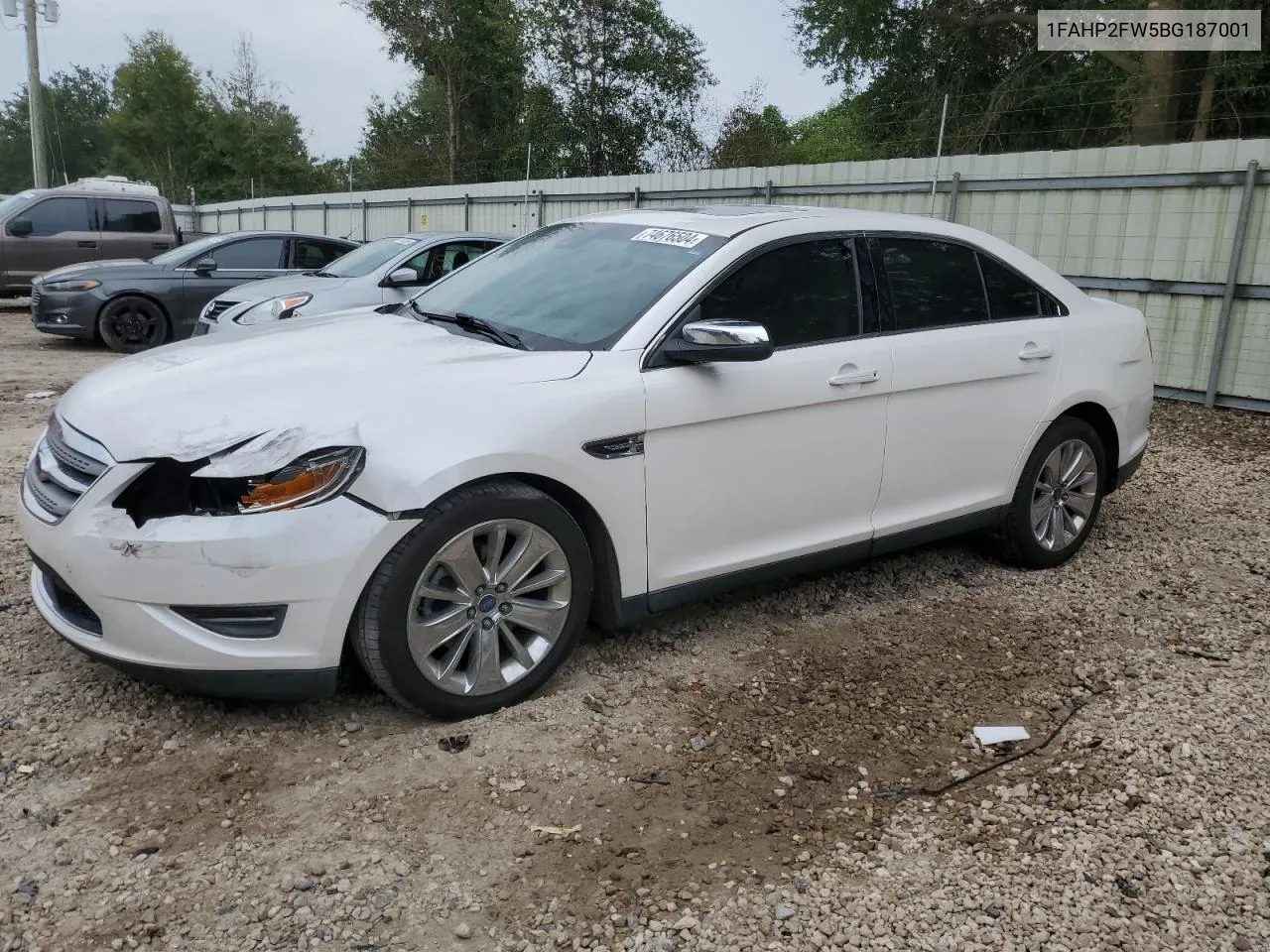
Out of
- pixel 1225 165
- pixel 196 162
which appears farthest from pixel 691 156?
pixel 196 162

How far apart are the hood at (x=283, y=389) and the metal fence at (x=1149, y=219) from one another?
20.3 ft

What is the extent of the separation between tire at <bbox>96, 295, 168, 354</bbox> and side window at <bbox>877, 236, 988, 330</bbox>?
30.7 feet

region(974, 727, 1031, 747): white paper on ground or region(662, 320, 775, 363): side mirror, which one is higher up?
region(662, 320, 775, 363): side mirror

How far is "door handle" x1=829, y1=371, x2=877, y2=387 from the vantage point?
392 centimetres

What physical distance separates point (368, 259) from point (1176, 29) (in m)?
12.9

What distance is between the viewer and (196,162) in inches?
2160

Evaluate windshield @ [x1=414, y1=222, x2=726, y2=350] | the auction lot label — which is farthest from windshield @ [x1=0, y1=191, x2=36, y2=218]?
the auction lot label

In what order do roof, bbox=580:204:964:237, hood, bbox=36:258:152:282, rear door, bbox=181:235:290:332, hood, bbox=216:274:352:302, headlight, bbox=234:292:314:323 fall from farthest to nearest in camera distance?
rear door, bbox=181:235:290:332 < hood, bbox=36:258:152:282 < hood, bbox=216:274:352:302 < headlight, bbox=234:292:314:323 < roof, bbox=580:204:964:237

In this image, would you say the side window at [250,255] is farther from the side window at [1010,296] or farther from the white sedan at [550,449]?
the side window at [1010,296]

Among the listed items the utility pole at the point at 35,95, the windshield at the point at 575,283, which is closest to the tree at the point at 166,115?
the utility pole at the point at 35,95

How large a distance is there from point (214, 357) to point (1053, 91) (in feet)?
65.4

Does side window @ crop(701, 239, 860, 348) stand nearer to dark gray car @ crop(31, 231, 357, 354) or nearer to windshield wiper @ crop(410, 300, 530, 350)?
windshield wiper @ crop(410, 300, 530, 350)

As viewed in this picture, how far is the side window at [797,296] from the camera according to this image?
3795 millimetres

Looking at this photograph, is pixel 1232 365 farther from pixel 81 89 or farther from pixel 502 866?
pixel 81 89
